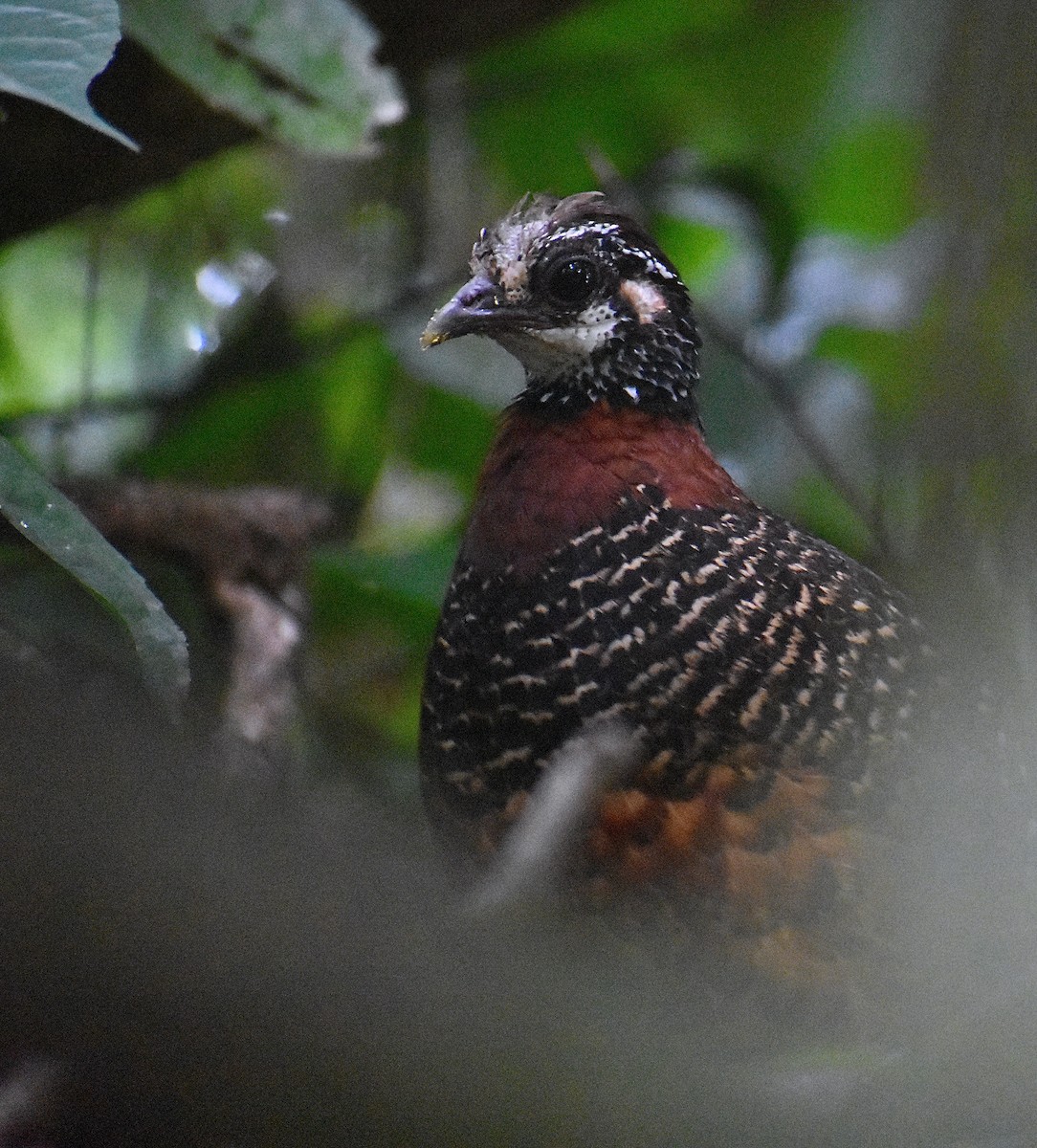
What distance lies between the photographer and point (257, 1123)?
4.10 ft

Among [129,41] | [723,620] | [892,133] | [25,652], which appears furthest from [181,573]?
[892,133]

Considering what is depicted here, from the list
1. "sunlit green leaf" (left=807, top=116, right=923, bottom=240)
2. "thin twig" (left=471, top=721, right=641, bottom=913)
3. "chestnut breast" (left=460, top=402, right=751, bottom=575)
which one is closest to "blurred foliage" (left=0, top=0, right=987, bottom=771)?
"sunlit green leaf" (left=807, top=116, right=923, bottom=240)

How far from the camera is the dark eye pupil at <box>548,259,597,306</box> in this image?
2395 millimetres

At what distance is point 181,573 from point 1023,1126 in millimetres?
2005

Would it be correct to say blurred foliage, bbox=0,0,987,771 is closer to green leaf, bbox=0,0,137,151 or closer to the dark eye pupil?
the dark eye pupil

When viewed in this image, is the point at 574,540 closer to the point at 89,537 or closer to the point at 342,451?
the point at 89,537

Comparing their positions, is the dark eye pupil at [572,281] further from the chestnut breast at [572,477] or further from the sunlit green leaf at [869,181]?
the sunlit green leaf at [869,181]

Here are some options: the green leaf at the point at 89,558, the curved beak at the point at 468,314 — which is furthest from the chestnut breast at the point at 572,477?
the green leaf at the point at 89,558

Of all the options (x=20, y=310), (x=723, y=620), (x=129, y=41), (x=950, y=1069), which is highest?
(x=20, y=310)

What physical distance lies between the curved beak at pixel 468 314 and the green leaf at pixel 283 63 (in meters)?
0.31

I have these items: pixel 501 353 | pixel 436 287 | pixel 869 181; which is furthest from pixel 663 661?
pixel 869 181

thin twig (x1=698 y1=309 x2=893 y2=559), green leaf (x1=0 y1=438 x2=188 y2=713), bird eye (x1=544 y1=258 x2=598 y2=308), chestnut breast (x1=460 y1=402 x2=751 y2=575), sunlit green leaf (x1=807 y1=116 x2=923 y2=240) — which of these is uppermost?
sunlit green leaf (x1=807 y1=116 x2=923 y2=240)

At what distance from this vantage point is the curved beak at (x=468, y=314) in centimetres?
236

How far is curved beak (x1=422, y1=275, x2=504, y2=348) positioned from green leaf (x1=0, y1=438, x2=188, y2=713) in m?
0.90
